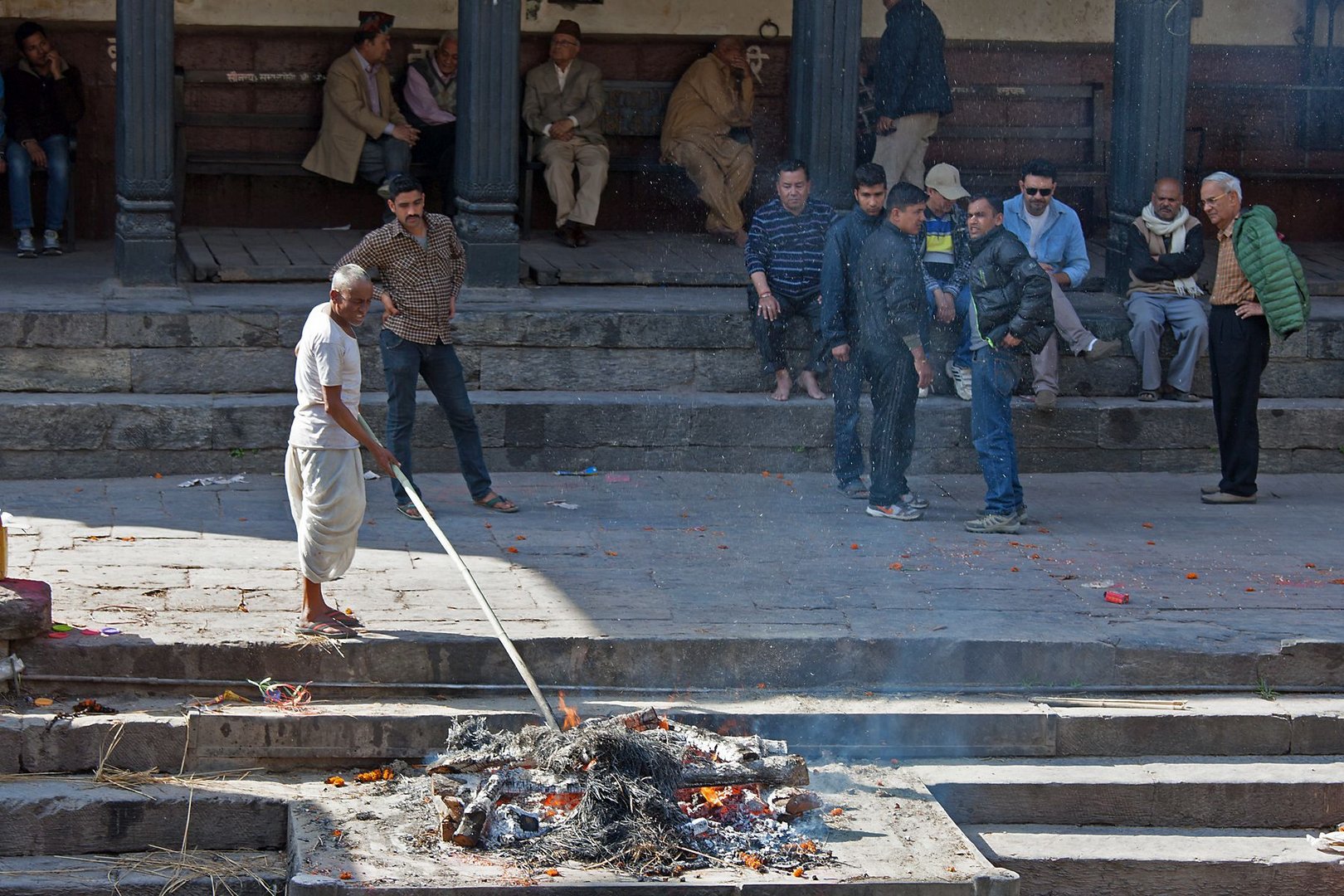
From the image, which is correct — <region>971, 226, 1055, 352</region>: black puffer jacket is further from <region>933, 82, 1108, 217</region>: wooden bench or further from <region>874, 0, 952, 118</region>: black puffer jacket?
<region>933, 82, 1108, 217</region>: wooden bench

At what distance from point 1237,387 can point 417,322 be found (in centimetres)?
436

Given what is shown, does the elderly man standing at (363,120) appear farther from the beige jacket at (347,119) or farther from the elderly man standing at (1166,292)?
the elderly man standing at (1166,292)

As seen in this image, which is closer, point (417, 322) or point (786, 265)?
point (417, 322)

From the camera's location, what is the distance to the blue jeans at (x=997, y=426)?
893 cm

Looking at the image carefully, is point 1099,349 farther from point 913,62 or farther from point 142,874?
point 142,874

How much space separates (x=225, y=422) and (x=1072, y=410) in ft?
15.7

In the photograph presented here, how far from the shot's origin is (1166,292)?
35.1 feet

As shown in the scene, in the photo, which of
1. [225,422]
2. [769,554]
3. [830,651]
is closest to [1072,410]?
[769,554]

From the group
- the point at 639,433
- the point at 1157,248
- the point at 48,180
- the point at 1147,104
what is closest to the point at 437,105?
the point at 48,180

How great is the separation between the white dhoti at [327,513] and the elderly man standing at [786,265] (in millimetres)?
3704

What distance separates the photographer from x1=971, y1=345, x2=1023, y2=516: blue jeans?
8.93 metres

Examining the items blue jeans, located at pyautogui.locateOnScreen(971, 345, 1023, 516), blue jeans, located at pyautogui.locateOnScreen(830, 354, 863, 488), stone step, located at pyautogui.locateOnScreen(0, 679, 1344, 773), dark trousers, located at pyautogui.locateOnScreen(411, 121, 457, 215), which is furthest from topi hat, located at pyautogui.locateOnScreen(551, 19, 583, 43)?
stone step, located at pyautogui.locateOnScreen(0, 679, 1344, 773)

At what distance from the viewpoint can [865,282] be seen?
9109mm

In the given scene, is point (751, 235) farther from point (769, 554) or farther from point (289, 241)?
point (289, 241)
